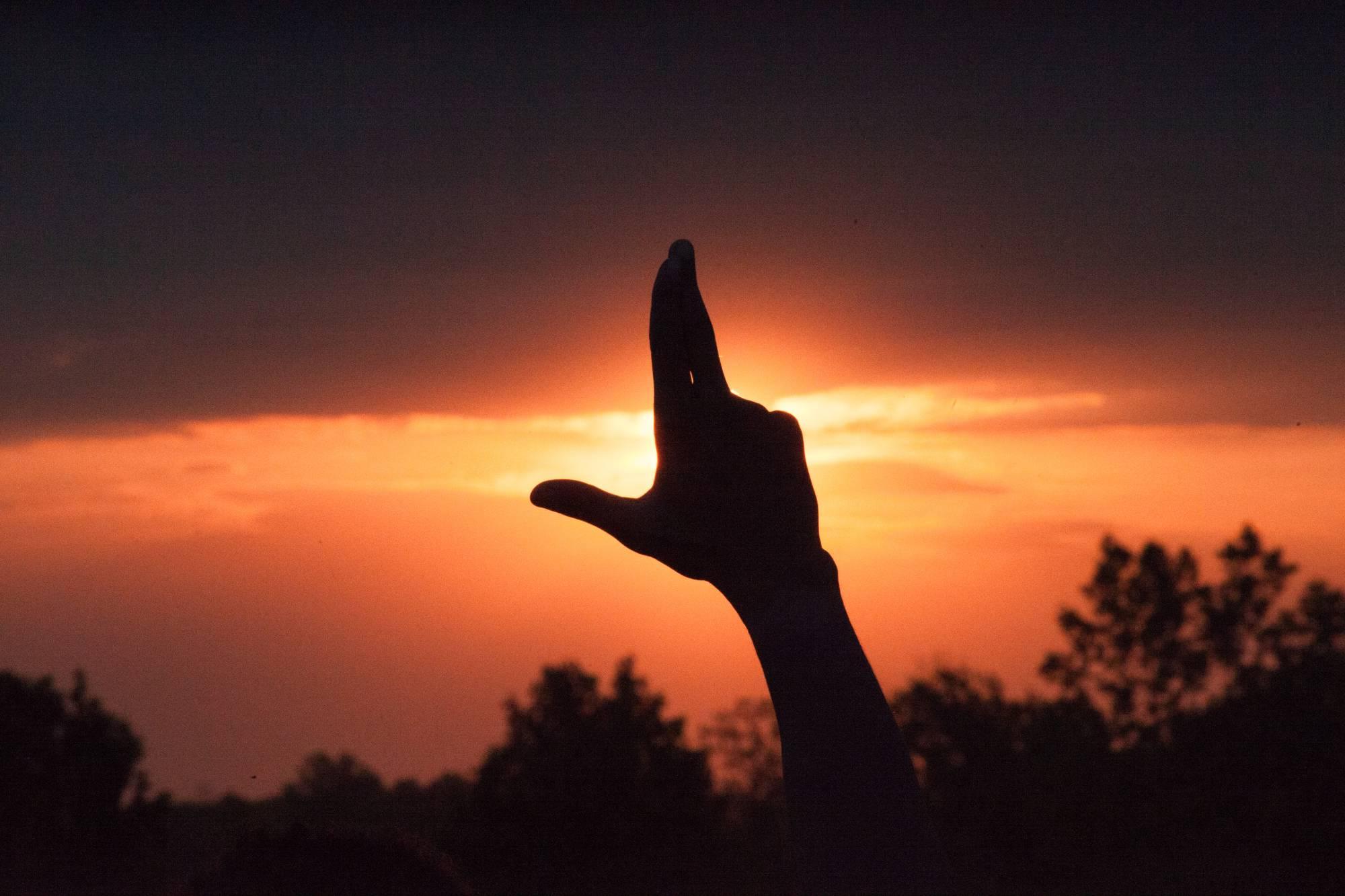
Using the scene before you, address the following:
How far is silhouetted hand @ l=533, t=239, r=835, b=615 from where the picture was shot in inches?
257

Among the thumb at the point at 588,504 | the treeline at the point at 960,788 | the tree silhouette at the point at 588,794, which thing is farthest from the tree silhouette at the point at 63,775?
the thumb at the point at 588,504

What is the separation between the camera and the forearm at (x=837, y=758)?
578cm

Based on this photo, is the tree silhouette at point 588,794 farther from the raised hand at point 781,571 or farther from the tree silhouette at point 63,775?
the raised hand at point 781,571

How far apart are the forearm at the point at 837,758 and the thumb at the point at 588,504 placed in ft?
3.18

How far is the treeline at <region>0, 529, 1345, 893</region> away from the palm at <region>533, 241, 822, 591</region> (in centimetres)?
2044

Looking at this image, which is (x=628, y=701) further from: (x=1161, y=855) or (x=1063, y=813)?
(x=1161, y=855)

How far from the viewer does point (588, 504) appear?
21.7 feet

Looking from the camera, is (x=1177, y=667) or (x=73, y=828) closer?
(x=73, y=828)

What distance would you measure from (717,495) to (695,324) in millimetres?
1023

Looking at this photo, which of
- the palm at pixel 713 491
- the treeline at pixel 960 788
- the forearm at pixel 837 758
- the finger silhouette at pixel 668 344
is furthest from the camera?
the treeline at pixel 960 788

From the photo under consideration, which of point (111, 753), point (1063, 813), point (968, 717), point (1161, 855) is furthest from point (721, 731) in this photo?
point (111, 753)

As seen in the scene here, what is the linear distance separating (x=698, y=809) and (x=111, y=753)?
1791 cm

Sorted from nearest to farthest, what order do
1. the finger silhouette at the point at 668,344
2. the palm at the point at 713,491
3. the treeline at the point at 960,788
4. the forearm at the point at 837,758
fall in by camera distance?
the forearm at the point at 837,758
the finger silhouette at the point at 668,344
the palm at the point at 713,491
the treeline at the point at 960,788

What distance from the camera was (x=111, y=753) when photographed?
34719mm
